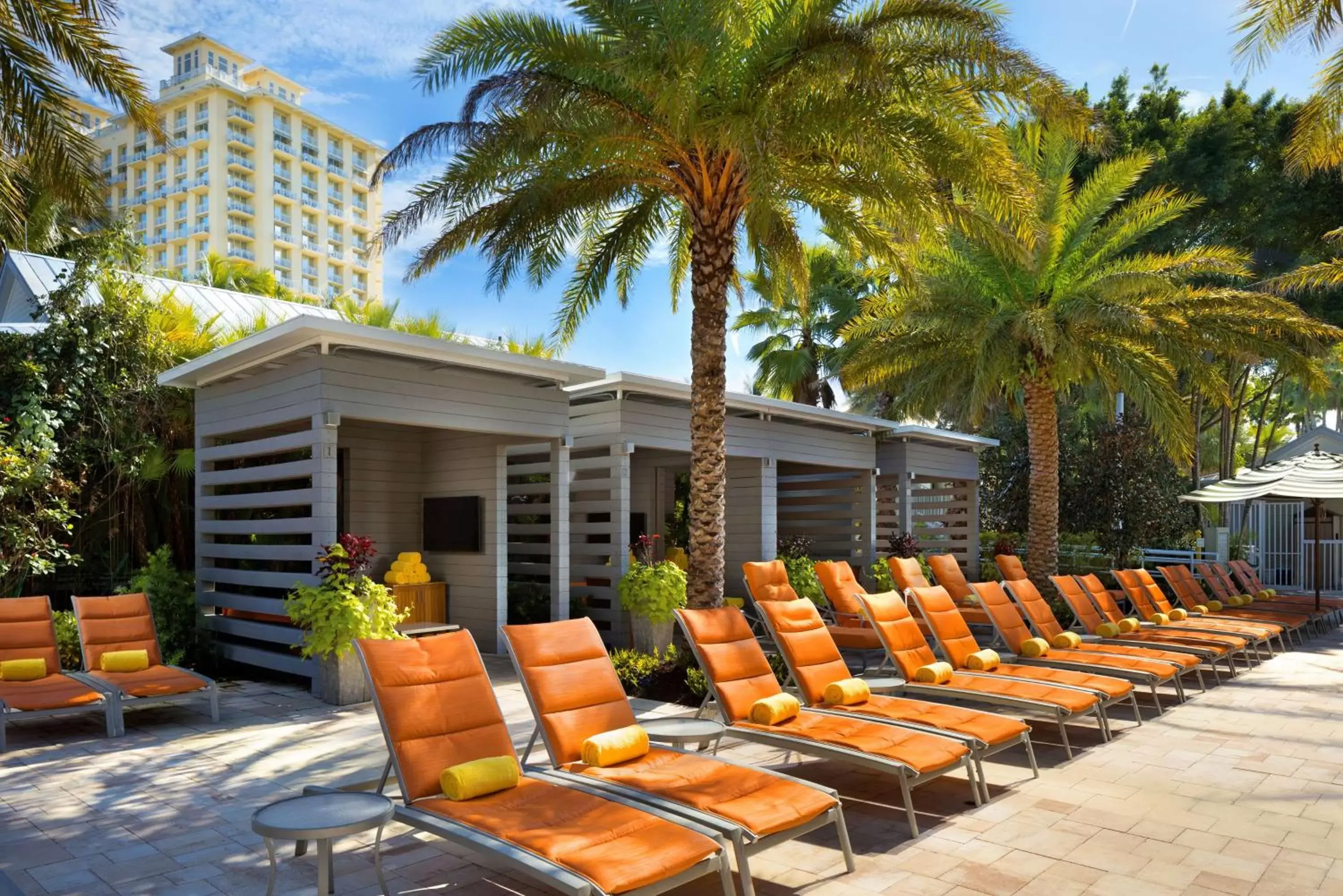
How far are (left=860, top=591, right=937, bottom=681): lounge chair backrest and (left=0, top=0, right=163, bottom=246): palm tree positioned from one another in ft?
26.2

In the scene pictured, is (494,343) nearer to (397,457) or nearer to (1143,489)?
(397,457)

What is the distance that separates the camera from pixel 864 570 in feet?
57.1

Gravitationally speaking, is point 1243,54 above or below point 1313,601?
above

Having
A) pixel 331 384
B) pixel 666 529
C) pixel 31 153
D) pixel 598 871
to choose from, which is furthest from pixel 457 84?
pixel 666 529

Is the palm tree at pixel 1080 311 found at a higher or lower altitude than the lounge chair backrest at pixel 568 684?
higher

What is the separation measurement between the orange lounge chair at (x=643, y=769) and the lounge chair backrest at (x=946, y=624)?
323 cm

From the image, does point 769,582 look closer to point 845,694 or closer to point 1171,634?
point 845,694

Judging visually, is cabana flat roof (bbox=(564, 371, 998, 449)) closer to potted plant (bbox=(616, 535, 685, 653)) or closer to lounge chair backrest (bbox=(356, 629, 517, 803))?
potted plant (bbox=(616, 535, 685, 653))

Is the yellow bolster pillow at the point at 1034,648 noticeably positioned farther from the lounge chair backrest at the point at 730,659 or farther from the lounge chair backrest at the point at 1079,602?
the lounge chair backrest at the point at 730,659

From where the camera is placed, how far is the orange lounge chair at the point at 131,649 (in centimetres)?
807

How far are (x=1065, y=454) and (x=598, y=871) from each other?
20113 millimetres

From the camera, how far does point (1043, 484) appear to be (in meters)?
15.5

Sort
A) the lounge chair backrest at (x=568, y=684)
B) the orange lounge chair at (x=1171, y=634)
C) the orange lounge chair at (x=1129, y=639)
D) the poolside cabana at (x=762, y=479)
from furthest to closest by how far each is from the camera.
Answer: the poolside cabana at (x=762, y=479), the orange lounge chair at (x=1171, y=634), the orange lounge chair at (x=1129, y=639), the lounge chair backrest at (x=568, y=684)

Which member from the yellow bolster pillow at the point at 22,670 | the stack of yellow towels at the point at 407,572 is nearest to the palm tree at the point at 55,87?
the yellow bolster pillow at the point at 22,670
